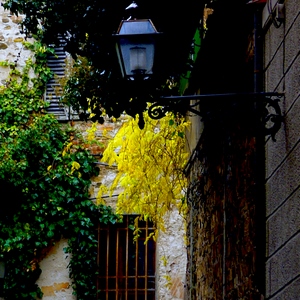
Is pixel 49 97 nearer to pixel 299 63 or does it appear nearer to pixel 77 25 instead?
pixel 77 25

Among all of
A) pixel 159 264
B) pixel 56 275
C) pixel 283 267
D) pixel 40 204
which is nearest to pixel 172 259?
pixel 159 264

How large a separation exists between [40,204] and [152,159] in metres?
4.47

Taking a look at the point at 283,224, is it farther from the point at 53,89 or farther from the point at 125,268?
the point at 53,89

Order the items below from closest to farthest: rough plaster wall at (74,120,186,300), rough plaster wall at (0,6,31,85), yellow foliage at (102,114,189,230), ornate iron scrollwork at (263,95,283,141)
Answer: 1. ornate iron scrollwork at (263,95,283,141)
2. yellow foliage at (102,114,189,230)
3. rough plaster wall at (74,120,186,300)
4. rough plaster wall at (0,6,31,85)

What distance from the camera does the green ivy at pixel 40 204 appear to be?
13656mm

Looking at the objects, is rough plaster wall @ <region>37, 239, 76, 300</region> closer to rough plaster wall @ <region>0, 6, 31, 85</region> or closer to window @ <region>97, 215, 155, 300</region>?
window @ <region>97, 215, 155, 300</region>

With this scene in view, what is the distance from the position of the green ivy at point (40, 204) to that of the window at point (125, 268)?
9.2 inches

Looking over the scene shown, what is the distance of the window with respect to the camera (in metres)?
13.9

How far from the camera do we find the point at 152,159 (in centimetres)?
988

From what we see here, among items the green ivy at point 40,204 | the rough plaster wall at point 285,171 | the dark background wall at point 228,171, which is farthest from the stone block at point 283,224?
the green ivy at point 40,204

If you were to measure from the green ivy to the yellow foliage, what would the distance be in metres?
3.59

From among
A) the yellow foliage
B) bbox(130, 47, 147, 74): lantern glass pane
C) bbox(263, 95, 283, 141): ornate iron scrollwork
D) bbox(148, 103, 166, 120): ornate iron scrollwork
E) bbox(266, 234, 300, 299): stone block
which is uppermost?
the yellow foliage

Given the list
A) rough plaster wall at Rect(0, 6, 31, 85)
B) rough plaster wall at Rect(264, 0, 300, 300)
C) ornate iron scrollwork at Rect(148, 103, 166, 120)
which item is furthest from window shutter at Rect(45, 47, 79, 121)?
rough plaster wall at Rect(264, 0, 300, 300)

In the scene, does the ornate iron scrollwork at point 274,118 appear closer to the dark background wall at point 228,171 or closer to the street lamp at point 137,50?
the dark background wall at point 228,171
